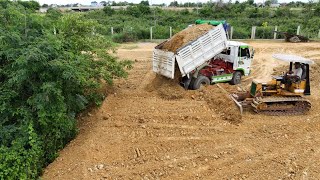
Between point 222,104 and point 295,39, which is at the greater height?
point 295,39

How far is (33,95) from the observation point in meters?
8.04

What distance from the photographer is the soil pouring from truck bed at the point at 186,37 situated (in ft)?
41.4

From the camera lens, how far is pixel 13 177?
23.1 feet

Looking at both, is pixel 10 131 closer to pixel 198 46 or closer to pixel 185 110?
pixel 185 110

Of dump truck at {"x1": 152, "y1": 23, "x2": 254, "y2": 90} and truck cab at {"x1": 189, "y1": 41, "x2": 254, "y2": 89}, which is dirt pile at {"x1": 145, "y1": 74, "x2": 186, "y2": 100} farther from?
truck cab at {"x1": 189, "y1": 41, "x2": 254, "y2": 89}

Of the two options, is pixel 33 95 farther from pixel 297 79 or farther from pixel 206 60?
pixel 297 79

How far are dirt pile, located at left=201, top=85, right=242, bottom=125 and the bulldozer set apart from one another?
311 millimetres

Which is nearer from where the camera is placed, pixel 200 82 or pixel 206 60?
pixel 206 60

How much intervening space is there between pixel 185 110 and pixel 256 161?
316 centimetres

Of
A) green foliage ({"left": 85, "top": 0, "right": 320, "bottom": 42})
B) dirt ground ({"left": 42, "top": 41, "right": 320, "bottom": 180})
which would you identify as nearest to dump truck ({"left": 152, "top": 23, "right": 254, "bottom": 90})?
dirt ground ({"left": 42, "top": 41, "right": 320, "bottom": 180})

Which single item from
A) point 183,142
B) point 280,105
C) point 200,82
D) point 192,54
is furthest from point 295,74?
point 183,142

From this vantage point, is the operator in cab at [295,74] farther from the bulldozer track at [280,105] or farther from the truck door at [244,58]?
the truck door at [244,58]

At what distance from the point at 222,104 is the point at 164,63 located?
119 inches

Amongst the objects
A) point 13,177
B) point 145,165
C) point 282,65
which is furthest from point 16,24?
point 282,65
